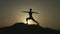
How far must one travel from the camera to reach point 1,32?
4.92 m

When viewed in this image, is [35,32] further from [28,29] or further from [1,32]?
[1,32]

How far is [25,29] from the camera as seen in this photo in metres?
5.12

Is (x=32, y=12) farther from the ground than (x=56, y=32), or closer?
farther from the ground

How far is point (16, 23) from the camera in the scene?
5.29m

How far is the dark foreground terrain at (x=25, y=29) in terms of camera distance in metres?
4.99

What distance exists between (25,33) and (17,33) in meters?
0.14

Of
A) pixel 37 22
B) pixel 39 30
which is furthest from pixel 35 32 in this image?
pixel 37 22

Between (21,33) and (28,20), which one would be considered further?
(28,20)

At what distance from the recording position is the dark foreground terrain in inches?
197

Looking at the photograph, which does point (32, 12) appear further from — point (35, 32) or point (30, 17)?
point (35, 32)

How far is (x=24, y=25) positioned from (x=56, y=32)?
0.60 metres

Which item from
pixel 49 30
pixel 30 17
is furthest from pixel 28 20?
pixel 49 30

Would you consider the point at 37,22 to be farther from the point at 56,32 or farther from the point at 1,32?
the point at 1,32

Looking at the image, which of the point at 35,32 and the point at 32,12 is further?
the point at 32,12
